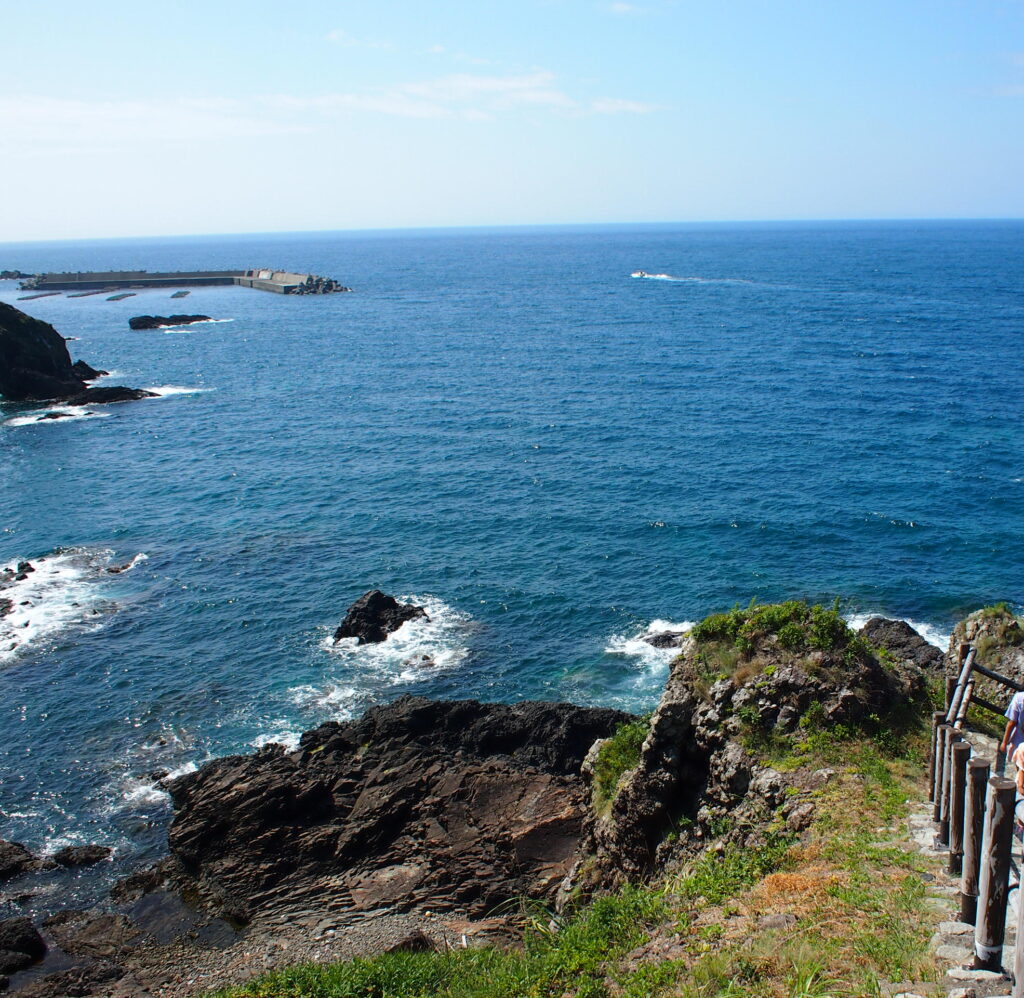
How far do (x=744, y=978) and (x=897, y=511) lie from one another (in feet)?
168

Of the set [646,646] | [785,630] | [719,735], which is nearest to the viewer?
[719,735]

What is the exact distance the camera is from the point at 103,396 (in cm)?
9738

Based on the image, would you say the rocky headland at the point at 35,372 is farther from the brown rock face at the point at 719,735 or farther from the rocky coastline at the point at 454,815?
the brown rock face at the point at 719,735

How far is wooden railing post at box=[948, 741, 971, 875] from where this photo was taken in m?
11.7

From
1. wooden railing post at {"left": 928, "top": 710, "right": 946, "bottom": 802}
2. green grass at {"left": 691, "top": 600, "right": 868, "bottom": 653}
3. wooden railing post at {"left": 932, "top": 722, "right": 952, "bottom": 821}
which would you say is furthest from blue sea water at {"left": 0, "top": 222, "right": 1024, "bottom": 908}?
wooden railing post at {"left": 932, "top": 722, "right": 952, "bottom": 821}

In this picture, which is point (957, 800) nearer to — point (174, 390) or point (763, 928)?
point (763, 928)

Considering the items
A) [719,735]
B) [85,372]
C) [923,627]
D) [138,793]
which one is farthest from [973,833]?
[85,372]

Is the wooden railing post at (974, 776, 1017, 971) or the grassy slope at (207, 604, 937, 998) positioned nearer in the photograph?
the wooden railing post at (974, 776, 1017, 971)

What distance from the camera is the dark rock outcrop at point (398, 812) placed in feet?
86.4

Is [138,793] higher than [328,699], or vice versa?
[328,699]

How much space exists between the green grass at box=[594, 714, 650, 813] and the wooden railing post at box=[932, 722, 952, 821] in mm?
9637

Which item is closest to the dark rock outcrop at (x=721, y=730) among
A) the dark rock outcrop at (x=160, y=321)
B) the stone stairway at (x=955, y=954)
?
the stone stairway at (x=955, y=954)

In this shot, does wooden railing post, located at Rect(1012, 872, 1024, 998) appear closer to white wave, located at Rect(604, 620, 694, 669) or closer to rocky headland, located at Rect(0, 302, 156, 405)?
white wave, located at Rect(604, 620, 694, 669)

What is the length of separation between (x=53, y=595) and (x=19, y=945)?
90.1ft
